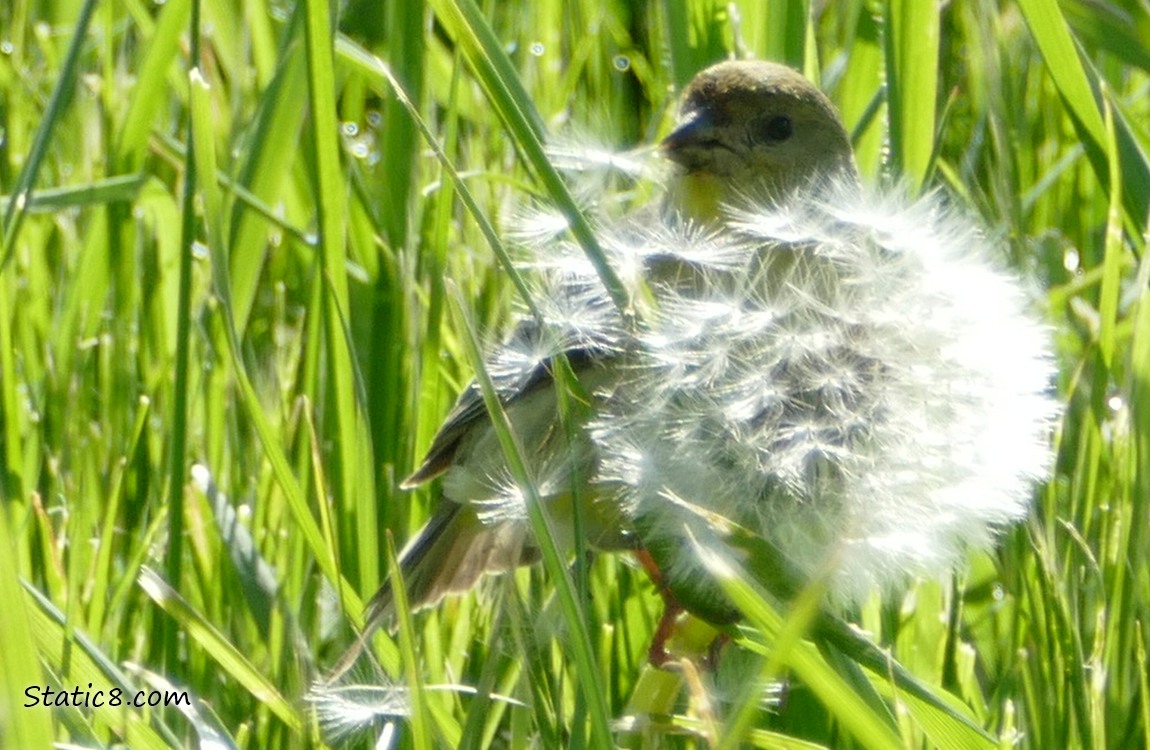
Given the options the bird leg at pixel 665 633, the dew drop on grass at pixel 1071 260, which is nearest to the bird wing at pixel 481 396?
the bird leg at pixel 665 633

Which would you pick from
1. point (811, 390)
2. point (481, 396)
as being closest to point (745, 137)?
point (481, 396)

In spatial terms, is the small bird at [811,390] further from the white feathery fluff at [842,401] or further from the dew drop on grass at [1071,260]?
the dew drop on grass at [1071,260]

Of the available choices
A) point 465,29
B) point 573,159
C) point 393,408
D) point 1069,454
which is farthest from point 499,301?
point 465,29

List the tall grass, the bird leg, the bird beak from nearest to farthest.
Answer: the tall grass, the bird leg, the bird beak

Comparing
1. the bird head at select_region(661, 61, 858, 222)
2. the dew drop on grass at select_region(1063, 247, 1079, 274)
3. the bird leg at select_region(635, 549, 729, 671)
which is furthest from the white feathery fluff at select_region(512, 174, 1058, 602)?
the dew drop on grass at select_region(1063, 247, 1079, 274)

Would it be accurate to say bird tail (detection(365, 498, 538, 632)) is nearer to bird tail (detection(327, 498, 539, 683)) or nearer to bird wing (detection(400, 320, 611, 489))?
bird tail (detection(327, 498, 539, 683))

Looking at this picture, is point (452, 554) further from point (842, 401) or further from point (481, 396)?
point (842, 401)

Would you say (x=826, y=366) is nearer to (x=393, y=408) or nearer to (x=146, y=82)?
(x=393, y=408)
